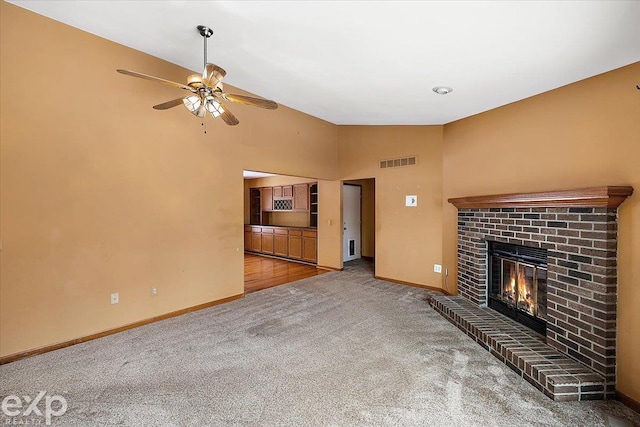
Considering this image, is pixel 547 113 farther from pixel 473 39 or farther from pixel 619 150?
pixel 473 39

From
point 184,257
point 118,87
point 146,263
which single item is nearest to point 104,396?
point 146,263

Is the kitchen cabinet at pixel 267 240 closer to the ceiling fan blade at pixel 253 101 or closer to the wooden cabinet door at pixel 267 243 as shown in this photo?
the wooden cabinet door at pixel 267 243

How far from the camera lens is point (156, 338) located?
121 inches

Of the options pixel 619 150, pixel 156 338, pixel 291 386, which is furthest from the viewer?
pixel 156 338

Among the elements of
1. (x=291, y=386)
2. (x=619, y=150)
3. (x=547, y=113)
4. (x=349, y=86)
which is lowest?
(x=291, y=386)

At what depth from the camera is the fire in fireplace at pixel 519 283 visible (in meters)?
3.01

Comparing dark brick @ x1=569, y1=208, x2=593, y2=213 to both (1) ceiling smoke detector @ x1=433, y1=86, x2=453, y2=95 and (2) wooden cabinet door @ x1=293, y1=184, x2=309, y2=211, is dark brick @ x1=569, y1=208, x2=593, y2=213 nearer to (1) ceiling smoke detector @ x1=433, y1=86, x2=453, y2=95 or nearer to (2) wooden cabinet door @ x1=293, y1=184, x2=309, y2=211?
(1) ceiling smoke detector @ x1=433, y1=86, x2=453, y2=95

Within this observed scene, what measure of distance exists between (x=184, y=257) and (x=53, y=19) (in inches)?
108

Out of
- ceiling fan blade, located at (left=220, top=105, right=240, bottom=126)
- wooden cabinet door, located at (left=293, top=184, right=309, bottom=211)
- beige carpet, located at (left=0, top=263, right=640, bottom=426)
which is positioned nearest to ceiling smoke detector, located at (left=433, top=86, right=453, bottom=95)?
ceiling fan blade, located at (left=220, top=105, right=240, bottom=126)

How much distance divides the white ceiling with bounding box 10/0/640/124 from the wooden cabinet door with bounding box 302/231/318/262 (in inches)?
150

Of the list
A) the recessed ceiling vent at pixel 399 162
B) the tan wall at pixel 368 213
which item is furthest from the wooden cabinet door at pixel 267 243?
the recessed ceiling vent at pixel 399 162

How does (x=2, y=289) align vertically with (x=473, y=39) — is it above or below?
below

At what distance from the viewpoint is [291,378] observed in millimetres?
2406

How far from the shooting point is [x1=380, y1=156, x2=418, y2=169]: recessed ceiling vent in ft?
16.9
